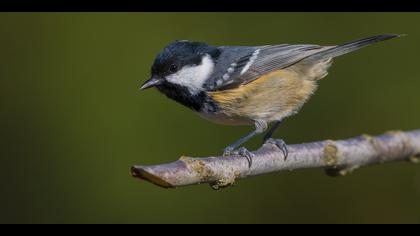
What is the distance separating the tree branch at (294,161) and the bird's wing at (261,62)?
1.75 feet

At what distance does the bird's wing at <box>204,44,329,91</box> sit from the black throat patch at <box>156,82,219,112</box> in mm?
123

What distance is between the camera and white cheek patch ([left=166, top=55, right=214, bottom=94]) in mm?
3025

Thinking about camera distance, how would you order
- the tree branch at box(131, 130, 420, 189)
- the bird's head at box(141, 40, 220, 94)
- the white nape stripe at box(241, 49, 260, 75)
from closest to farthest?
the tree branch at box(131, 130, 420, 189) < the bird's head at box(141, 40, 220, 94) < the white nape stripe at box(241, 49, 260, 75)

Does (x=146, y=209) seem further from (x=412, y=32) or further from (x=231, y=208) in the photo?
(x=412, y=32)

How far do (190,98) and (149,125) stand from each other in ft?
2.04

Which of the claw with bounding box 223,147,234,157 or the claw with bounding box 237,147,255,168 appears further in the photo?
the claw with bounding box 223,147,234,157

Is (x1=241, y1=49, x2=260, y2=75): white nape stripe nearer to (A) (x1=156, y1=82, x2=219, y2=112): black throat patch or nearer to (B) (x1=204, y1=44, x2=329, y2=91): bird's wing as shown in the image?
(B) (x1=204, y1=44, x2=329, y2=91): bird's wing

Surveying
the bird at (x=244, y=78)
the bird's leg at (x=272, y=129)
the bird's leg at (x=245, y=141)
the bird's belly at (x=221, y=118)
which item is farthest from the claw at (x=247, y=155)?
the bird's leg at (x=272, y=129)

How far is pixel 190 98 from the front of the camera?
305 centimetres

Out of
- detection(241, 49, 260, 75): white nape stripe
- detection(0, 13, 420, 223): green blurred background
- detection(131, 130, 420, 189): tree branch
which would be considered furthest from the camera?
detection(0, 13, 420, 223): green blurred background

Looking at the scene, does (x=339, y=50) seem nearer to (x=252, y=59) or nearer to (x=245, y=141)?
(x=252, y=59)

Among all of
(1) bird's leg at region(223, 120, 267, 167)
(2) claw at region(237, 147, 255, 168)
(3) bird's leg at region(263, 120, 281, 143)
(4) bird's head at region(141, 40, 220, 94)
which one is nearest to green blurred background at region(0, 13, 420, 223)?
(3) bird's leg at region(263, 120, 281, 143)

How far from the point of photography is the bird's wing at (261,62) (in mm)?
3174

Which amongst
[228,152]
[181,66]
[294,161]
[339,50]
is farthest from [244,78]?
[294,161]
